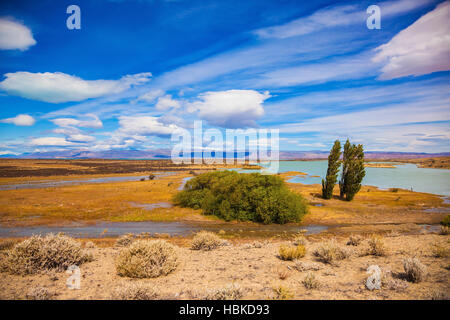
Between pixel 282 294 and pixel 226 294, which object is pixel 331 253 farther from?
pixel 226 294

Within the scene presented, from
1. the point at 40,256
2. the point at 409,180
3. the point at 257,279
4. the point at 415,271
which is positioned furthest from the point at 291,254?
the point at 409,180

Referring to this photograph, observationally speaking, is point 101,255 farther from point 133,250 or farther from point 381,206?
point 381,206

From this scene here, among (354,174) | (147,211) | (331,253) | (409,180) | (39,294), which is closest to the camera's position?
(39,294)

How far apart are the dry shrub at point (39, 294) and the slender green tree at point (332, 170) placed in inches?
→ 1400

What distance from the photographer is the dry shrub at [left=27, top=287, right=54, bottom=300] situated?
19.9ft

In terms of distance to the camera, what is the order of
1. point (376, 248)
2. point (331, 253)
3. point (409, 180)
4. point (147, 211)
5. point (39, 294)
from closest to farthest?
point (39, 294)
point (331, 253)
point (376, 248)
point (147, 211)
point (409, 180)

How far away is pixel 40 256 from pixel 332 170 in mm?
35969

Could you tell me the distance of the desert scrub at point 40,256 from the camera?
8023 millimetres

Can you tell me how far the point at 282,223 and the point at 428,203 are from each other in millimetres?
24494

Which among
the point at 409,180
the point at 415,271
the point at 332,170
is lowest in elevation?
the point at 409,180

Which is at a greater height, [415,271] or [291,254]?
[415,271]

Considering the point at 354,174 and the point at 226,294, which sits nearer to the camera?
the point at 226,294

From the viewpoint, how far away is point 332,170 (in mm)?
35781
